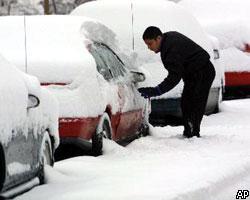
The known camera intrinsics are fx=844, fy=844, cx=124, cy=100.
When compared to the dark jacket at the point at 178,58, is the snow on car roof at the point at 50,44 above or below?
above

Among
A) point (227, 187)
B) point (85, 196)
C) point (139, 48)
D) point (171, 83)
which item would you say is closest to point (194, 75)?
point (171, 83)

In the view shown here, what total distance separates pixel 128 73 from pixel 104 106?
170 centimetres

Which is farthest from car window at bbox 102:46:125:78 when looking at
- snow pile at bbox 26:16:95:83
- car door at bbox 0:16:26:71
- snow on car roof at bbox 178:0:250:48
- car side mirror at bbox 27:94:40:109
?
snow on car roof at bbox 178:0:250:48

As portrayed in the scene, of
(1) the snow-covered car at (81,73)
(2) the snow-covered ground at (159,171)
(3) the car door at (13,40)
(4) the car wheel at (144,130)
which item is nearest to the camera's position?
(2) the snow-covered ground at (159,171)

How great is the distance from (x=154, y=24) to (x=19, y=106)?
24.1 feet

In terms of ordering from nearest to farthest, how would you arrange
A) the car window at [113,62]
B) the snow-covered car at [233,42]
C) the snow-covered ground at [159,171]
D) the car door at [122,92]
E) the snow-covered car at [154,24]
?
the snow-covered ground at [159,171] < the car door at [122,92] < the car window at [113,62] < the snow-covered car at [154,24] < the snow-covered car at [233,42]

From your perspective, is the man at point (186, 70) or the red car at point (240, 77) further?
the red car at point (240, 77)

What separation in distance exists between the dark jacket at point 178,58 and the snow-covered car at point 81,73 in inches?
18.2

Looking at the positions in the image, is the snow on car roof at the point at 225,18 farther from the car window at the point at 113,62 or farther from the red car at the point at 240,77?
the car window at the point at 113,62

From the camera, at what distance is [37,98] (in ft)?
21.5

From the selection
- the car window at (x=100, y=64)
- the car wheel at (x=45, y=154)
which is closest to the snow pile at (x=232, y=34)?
the car window at (x=100, y=64)

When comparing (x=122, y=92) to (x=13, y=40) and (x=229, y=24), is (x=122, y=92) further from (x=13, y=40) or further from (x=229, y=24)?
(x=229, y=24)

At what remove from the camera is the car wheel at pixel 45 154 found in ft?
22.6

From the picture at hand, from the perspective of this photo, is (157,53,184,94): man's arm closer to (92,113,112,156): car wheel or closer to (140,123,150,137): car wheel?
(140,123,150,137): car wheel
